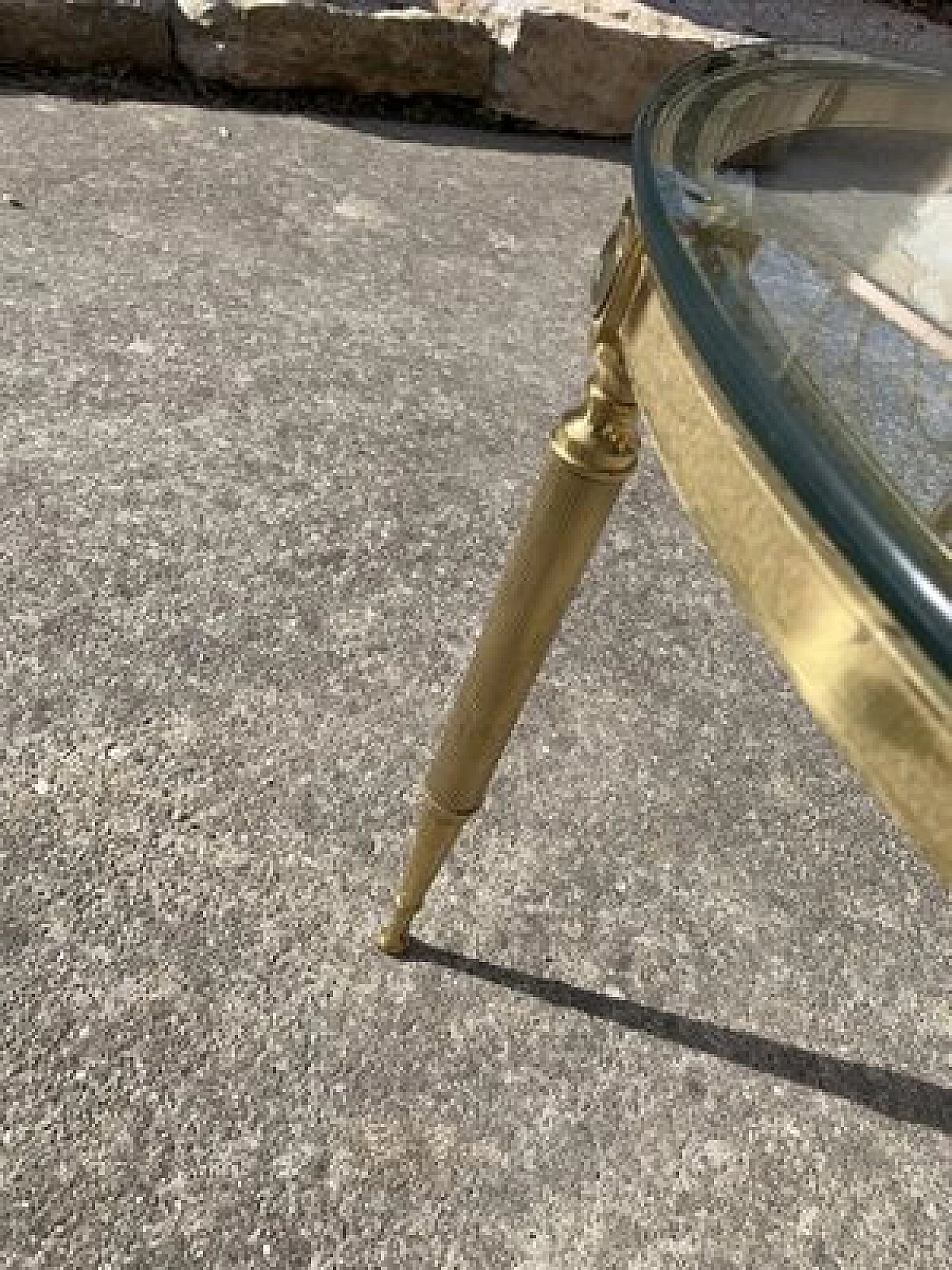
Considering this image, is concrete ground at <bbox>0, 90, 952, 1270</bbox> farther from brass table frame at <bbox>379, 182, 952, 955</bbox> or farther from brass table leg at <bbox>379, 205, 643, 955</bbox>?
brass table frame at <bbox>379, 182, 952, 955</bbox>

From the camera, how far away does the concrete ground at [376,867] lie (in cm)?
113

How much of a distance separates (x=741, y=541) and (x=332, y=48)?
2.56 metres

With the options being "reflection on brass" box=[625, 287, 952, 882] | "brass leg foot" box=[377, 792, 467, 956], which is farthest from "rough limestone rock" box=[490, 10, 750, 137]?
"reflection on brass" box=[625, 287, 952, 882]

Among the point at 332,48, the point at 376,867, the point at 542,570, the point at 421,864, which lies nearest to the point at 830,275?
the point at 542,570

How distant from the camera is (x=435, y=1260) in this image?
1.08m

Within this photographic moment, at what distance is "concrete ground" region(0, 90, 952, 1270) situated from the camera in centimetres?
113

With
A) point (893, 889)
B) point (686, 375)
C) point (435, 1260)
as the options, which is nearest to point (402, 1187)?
point (435, 1260)

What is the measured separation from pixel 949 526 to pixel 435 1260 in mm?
800

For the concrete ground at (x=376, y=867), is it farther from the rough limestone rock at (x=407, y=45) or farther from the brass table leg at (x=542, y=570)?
the rough limestone rock at (x=407, y=45)

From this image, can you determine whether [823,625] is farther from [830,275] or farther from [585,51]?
[585,51]

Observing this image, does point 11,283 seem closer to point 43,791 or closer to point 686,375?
point 43,791

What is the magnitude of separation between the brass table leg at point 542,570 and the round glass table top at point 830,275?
6 cm

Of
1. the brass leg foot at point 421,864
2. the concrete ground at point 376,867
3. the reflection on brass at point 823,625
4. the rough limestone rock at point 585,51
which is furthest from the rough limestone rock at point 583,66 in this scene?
the reflection on brass at point 823,625

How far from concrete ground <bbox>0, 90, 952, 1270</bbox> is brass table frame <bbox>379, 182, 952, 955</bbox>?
49 centimetres
